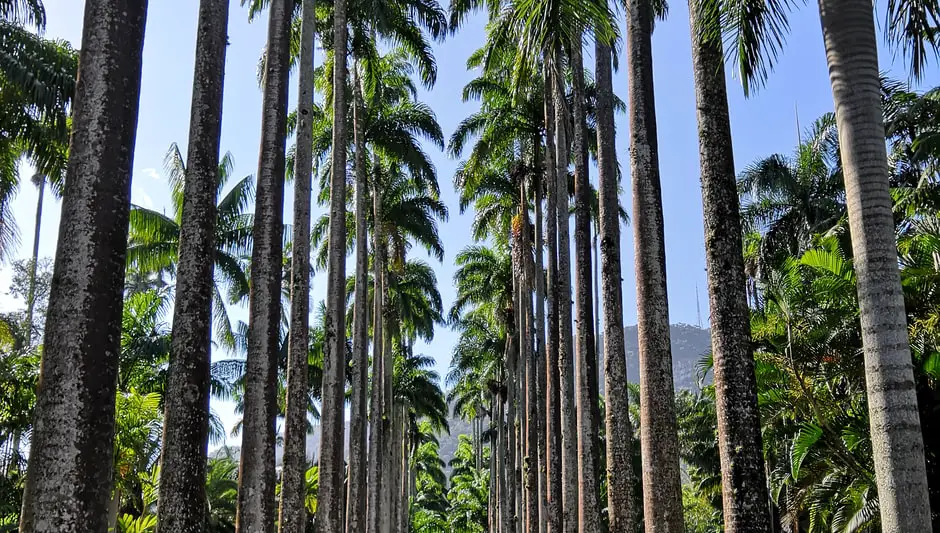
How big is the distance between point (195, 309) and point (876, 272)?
21.3 feet

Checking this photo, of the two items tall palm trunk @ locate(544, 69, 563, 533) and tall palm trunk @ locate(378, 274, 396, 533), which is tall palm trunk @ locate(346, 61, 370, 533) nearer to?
tall palm trunk @ locate(544, 69, 563, 533)

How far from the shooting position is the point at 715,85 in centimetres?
841

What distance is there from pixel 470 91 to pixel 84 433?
22.8 metres

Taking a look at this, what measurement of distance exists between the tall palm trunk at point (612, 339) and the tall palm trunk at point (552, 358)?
286 inches

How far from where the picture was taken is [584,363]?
1548cm

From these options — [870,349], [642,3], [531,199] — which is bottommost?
[870,349]

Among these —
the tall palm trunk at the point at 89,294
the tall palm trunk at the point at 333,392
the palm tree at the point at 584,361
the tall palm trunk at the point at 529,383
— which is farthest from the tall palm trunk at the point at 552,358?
the tall palm trunk at the point at 89,294

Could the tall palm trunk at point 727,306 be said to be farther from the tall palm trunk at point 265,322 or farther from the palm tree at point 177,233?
the palm tree at point 177,233

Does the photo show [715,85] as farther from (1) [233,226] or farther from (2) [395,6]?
(1) [233,226]

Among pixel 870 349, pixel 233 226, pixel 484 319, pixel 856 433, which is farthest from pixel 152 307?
pixel 484 319

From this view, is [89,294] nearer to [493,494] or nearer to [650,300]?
[650,300]

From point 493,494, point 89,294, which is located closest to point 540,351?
point 89,294

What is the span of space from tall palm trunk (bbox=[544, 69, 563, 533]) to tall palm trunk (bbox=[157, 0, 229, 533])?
1245cm

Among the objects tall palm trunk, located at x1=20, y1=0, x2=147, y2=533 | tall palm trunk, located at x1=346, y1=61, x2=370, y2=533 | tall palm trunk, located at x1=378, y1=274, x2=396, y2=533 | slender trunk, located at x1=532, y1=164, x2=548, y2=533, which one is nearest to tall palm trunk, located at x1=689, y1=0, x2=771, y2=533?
tall palm trunk, located at x1=20, y1=0, x2=147, y2=533
